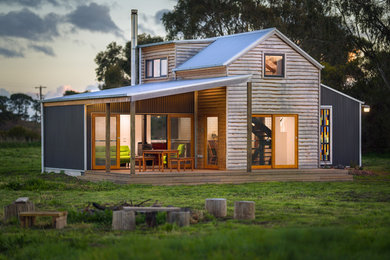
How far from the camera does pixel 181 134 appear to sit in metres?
20.2

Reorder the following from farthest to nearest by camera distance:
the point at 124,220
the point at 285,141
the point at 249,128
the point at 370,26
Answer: the point at 370,26, the point at 285,141, the point at 249,128, the point at 124,220

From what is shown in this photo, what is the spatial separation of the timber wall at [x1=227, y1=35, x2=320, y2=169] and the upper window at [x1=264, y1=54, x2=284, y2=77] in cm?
15

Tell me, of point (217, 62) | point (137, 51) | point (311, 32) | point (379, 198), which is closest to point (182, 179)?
point (217, 62)

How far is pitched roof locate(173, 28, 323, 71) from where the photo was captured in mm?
18925

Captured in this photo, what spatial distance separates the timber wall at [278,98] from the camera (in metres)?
18.6

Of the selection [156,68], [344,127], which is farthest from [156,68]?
[344,127]

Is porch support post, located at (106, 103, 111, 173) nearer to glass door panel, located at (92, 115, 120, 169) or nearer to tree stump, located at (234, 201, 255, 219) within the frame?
glass door panel, located at (92, 115, 120, 169)

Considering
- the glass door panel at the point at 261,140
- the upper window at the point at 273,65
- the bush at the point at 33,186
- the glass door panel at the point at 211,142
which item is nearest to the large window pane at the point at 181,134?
the glass door panel at the point at 211,142

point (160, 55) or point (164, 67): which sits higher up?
point (160, 55)

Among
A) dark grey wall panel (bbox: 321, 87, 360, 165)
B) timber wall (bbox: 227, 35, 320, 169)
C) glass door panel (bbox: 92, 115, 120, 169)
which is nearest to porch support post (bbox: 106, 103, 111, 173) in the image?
glass door panel (bbox: 92, 115, 120, 169)

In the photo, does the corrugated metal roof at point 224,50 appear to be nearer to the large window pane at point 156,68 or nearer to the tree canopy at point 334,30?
the large window pane at point 156,68

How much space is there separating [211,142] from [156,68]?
15.2 feet

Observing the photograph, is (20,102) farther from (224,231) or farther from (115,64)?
(224,231)

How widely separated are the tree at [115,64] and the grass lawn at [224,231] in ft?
93.7
